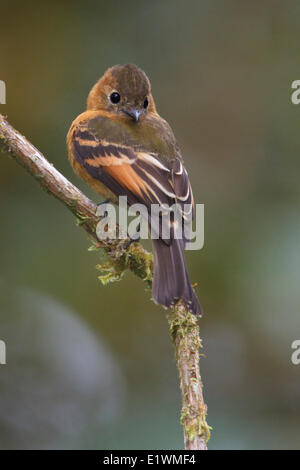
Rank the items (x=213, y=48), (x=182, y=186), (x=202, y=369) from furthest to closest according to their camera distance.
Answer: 1. (x=213, y=48)
2. (x=202, y=369)
3. (x=182, y=186)

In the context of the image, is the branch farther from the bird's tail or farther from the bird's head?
the bird's head

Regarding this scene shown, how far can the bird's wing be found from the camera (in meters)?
3.46

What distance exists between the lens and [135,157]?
3.65 meters

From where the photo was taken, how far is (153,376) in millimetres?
3730

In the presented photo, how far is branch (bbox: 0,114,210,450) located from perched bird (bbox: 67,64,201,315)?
0.45 ft

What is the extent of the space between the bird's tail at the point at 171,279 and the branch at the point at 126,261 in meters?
0.05

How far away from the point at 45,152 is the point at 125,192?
3.32 ft

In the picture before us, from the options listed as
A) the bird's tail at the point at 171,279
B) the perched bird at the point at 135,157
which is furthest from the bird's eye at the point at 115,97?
the bird's tail at the point at 171,279

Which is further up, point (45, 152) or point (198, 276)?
Answer: point (45, 152)

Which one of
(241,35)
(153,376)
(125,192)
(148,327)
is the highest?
(241,35)

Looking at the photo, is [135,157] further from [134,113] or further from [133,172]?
[134,113]

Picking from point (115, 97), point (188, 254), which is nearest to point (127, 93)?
point (115, 97)
